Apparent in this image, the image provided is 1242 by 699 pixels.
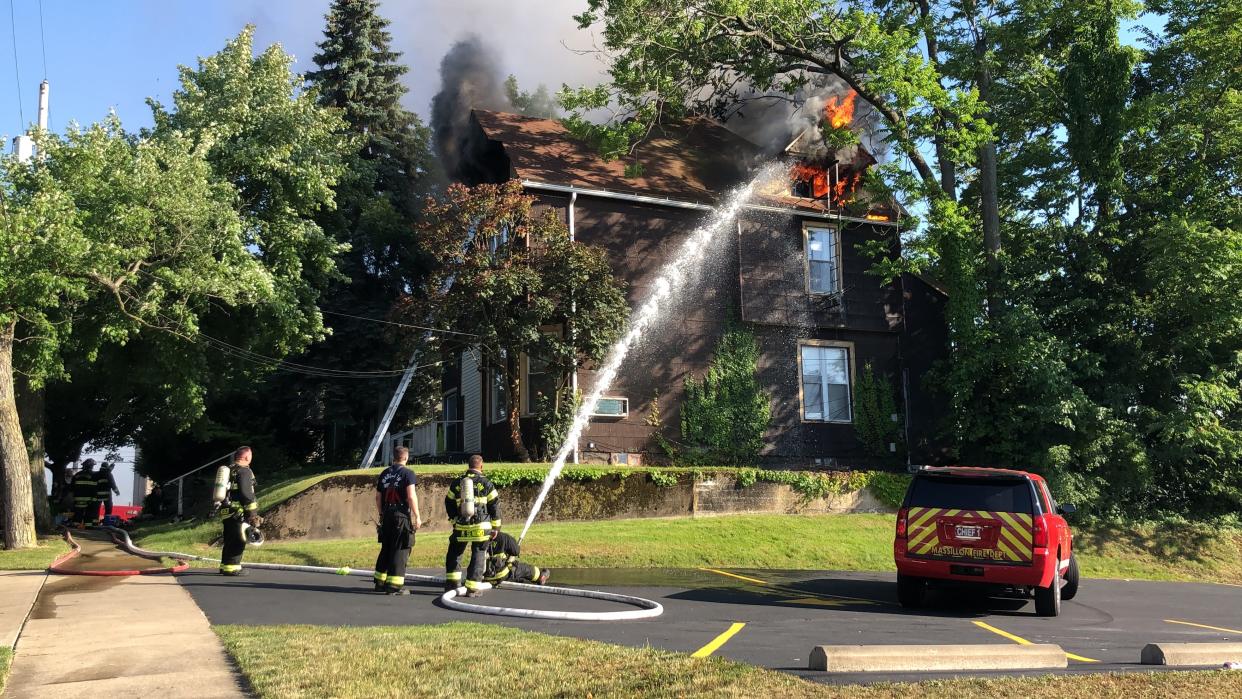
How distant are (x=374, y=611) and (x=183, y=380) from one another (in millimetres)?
16445

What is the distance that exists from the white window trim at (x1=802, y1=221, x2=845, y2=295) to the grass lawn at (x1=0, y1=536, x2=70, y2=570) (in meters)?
19.1

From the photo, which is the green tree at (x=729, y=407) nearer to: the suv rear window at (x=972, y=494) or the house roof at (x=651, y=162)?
the house roof at (x=651, y=162)

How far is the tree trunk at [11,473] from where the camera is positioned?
61.9 feet

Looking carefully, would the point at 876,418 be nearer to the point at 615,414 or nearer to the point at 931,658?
the point at 615,414

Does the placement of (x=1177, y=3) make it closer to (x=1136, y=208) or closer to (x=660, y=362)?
(x=1136, y=208)

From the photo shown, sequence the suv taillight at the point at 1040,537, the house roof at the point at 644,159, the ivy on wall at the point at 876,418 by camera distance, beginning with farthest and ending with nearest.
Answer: the ivy on wall at the point at 876,418 → the house roof at the point at 644,159 → the suv taillight at the point at 1040,537

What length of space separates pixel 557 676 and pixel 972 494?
7.56 metres

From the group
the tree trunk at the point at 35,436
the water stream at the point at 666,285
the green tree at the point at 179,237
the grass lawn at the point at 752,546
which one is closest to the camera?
the grass lawn at the point at 752,546

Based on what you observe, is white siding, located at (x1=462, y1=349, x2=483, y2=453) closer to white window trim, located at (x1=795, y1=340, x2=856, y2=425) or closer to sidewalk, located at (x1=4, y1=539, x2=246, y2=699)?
white window trim, located at (x1=795, y1=340, x2=856, y2=425)

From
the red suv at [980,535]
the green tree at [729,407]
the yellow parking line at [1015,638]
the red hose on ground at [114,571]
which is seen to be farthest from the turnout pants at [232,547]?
the green tree at [729,407]

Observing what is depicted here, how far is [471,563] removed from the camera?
11570 mm

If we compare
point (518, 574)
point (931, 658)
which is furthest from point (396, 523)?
point (931, 658)

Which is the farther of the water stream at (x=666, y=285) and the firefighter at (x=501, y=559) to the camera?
the water stream at (x=666, y=285)

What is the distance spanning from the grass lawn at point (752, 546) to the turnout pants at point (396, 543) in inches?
179
